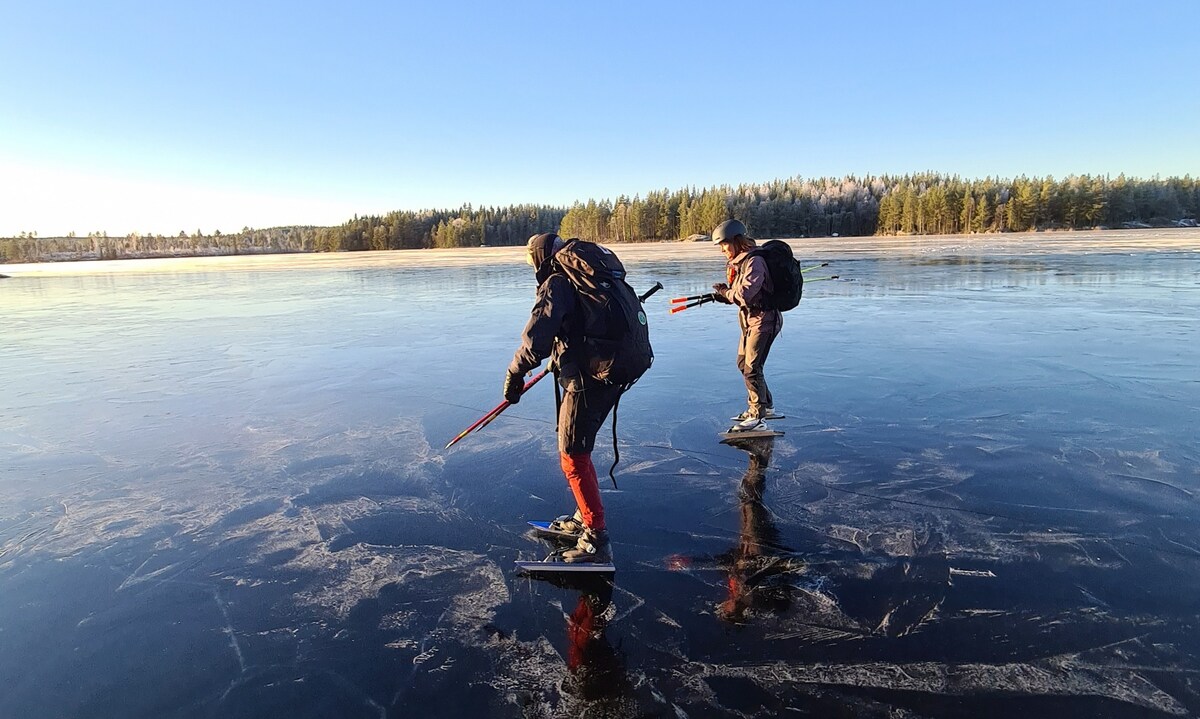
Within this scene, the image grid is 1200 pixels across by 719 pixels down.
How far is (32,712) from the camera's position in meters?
2.59

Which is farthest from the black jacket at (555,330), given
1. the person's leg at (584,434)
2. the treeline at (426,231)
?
the treeline at (426,231)

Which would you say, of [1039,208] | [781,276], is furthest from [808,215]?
[781,276]

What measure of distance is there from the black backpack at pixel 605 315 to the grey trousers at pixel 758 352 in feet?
8.34

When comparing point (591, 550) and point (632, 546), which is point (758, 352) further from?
point (591, 550)

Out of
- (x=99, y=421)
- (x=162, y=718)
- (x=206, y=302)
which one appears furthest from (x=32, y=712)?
(x=206, y=302)

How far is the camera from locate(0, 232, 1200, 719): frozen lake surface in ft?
8.70

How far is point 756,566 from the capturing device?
11.5 feet

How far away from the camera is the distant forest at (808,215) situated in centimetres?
8744

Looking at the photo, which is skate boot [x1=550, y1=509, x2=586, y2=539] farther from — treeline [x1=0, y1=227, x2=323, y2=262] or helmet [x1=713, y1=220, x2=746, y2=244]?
treeline [x1=0, y1=227, x2=323, y2=262]

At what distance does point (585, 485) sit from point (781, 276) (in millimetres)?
3009

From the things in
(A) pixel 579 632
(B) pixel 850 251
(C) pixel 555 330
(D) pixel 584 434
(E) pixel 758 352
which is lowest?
(A) pixel 579 632

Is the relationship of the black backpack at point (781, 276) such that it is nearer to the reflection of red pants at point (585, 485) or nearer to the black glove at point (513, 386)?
the reflection of red pants at point (585, 485)

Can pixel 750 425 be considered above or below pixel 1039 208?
below

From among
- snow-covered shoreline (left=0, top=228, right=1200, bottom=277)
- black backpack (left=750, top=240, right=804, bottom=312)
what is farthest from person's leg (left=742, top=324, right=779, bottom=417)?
snow-covered shoreline (left=0, top=228, right=1200, bottom=277)
